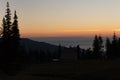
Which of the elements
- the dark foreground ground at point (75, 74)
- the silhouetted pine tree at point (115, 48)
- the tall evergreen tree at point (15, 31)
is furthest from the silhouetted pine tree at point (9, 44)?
the silhouetted pine tree at point (115, 48)

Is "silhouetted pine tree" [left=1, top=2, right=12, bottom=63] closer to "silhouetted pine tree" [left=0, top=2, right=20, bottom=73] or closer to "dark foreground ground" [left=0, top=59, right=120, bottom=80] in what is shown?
"silhouetted pine tree" [left=0, top=2, right=20, bottom=73]

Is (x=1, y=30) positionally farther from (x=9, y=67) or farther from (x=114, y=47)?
(x=114, y=47)

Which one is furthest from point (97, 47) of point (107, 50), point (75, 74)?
point (75, 74)

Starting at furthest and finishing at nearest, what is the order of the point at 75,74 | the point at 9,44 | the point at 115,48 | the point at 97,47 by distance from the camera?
the point at 97,47, the point at 115,48, the point at 9,44, the point at 75,74

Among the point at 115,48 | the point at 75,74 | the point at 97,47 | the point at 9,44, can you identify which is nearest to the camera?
the point at 75,74

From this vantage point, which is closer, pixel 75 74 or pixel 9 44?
pixel 75 74

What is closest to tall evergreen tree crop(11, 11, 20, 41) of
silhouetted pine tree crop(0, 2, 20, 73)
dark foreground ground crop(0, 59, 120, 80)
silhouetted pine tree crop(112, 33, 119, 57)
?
silhouetted pine tree crop(0, 2, 20, 73)

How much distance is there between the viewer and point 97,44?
128 m

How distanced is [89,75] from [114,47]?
7647cm

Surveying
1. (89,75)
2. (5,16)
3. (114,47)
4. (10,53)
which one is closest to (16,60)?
(10,53)

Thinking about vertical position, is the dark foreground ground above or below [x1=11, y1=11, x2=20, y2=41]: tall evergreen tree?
below

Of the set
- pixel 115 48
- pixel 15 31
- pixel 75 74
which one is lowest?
pixel 75 74

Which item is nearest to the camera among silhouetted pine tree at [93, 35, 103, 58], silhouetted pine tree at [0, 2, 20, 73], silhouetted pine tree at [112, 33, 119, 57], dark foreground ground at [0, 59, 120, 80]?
dark foreground ground at [0, 59, 120, 80]

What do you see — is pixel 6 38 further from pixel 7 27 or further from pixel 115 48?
pixel 115 48
